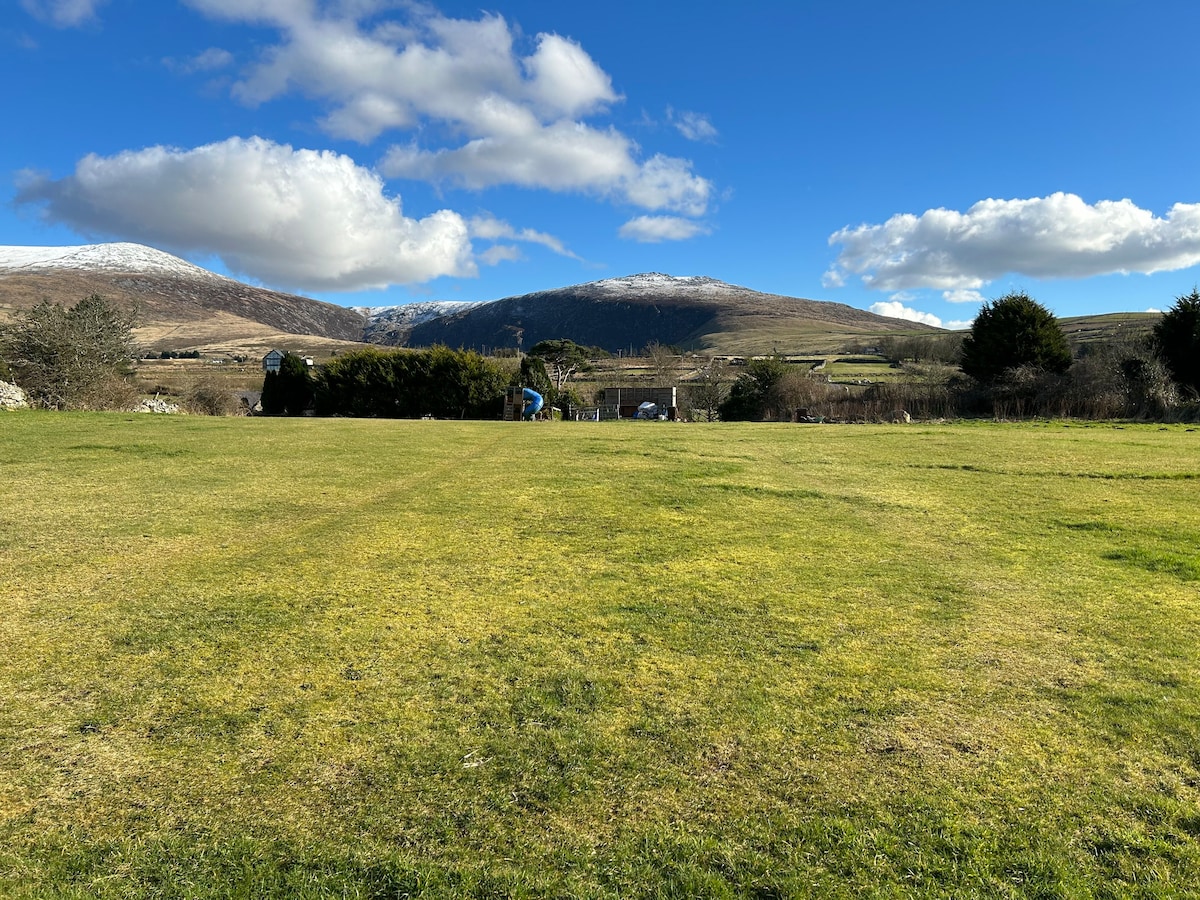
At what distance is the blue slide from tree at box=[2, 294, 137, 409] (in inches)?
612

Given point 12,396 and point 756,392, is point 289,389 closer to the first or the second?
point 12,396

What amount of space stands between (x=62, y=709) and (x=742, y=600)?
379 cm

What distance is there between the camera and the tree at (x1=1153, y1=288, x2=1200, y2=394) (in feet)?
94.8

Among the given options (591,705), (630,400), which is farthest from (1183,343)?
(591,705)

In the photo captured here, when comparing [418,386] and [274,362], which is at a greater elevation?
[274,362]

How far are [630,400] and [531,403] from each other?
13697mm

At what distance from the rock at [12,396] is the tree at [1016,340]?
37.1 metres

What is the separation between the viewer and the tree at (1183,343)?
28.9 m

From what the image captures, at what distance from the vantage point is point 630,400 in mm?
43906

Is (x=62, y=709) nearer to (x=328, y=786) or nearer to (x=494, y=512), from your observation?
(x=328, y=786)

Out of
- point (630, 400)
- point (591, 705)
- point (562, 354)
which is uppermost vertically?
point (562, 354)

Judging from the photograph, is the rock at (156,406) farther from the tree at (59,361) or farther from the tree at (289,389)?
the tree at (289,389)

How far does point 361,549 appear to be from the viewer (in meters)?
5.96

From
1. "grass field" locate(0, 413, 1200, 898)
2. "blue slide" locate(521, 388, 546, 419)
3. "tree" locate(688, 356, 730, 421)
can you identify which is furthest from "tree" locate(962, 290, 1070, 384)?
"grass field" locate(0, 413, 1200, 898)
